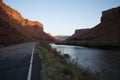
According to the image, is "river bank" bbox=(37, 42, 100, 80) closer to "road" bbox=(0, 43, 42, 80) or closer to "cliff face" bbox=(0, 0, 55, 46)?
"road" bbox=(0, 43, 42, 80)

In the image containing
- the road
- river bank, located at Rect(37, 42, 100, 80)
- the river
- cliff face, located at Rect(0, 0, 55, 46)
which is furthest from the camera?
cliff face, located at Rect(0, 0, 55, 46)

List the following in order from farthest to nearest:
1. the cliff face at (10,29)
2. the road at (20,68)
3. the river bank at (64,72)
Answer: the cliff face at (10,29)
the river bank at (64,72)
the road at (20,68)

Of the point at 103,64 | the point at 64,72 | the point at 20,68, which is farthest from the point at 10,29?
the point at 64,72

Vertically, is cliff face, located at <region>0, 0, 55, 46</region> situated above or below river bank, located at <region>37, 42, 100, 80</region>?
above

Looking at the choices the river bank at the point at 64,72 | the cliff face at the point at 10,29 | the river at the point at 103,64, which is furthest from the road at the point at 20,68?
the cliff face at the point at 10,29

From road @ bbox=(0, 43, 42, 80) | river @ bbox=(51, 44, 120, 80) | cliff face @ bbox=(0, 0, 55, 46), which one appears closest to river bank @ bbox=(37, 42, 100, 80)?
road @ bbox=(0, 43, 42, 80)

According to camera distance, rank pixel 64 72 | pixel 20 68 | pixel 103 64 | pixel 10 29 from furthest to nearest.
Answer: pixel 10 29 → pixel 103 64 → pixel 20 68 → pixel 64 72

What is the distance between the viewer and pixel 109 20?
92500 millimetres

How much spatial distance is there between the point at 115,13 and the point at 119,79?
9019 cm

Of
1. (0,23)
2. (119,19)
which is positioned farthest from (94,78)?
(119,19)

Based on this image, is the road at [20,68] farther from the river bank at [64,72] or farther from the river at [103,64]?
the river at [103,64]

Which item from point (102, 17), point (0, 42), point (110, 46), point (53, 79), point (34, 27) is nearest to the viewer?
point (53, 79)

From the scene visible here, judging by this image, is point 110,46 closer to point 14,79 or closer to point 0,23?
point 0,23

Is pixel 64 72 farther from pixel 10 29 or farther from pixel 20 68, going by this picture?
pixel 10 29
